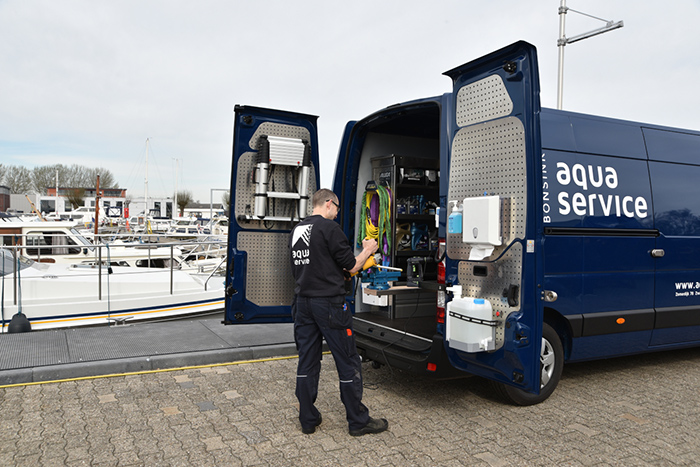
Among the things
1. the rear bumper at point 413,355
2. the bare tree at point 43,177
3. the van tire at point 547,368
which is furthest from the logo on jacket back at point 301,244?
the bare tree at point 43,177

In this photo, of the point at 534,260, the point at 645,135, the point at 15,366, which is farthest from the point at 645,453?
the point at 15,366

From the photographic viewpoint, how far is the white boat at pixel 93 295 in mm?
7793

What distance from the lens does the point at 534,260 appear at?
3592mm

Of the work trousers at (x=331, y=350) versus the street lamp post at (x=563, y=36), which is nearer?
the work trousers at (x=331, y=350)

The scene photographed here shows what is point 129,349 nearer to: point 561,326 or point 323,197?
point 323,197

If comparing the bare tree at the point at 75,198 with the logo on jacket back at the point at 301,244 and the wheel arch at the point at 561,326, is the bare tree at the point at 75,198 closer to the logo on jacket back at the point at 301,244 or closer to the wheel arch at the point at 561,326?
the logo on jacket back at the point at 301,244

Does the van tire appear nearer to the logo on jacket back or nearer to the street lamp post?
the logo on jacket back

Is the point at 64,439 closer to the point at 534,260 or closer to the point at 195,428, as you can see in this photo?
the point at 195,428

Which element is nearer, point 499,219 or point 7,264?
point 499,219

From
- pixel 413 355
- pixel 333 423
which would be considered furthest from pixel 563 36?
pixel 333 423

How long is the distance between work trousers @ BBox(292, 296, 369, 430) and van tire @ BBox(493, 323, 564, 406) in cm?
137

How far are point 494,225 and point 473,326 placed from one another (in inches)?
29.4

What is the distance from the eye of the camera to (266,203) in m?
5.24

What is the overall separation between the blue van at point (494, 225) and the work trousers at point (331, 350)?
2.36 feet
